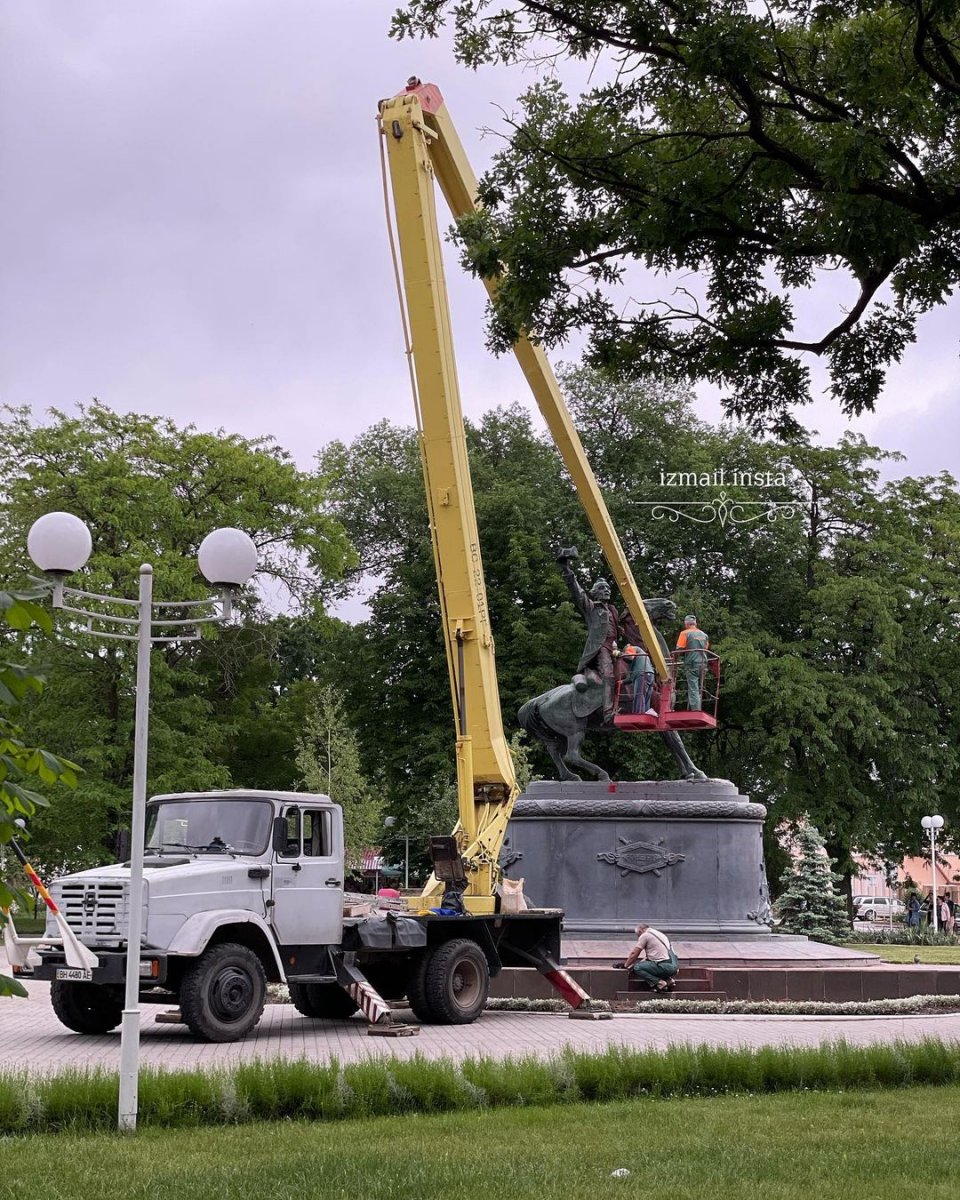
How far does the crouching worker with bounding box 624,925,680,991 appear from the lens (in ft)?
61.4

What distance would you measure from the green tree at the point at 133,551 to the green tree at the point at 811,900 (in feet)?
42.2

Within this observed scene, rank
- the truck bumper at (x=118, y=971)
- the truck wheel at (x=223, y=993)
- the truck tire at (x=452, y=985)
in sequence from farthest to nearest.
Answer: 1. the truck tire at (x=452, y=985)
2. the truck wheel at (x=223, y=993)
3. the truck bumper at (x=118, y=971)

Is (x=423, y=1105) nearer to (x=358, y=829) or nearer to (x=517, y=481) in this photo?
(x=358, y=829)

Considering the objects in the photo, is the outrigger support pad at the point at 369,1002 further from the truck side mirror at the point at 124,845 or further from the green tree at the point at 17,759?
the green tree at the point at 17,759

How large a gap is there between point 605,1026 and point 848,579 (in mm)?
27087

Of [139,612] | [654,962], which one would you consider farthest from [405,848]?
[139,612]

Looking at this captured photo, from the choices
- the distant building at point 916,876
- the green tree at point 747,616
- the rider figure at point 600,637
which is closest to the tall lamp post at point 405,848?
the green tree at point 747,616

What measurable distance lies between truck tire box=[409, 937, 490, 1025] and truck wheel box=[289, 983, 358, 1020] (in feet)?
2.56

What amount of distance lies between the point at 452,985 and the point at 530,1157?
8287 mm

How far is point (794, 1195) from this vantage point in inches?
281

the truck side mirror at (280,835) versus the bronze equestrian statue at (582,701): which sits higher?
the bronze equestrian statue at (582,701)

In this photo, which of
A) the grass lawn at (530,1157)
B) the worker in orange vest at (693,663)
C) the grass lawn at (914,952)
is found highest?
the worker in orange vest at (693,663)

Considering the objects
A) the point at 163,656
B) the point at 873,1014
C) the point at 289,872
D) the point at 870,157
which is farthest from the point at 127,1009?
the point at 163,656

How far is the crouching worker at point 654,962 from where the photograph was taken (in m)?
18.7
